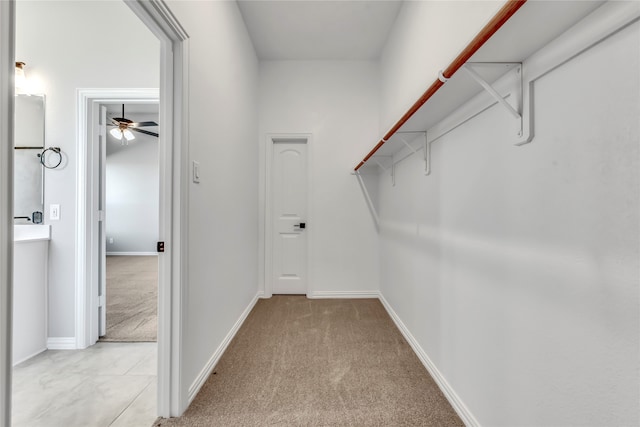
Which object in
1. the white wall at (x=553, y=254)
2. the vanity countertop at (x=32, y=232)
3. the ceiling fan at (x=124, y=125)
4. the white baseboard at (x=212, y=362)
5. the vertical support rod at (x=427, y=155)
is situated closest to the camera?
the white wall at (x=553, y=254)

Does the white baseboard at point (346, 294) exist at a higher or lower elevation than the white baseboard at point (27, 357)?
higher

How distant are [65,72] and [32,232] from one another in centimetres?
126

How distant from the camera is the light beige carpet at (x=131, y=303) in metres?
Answer: 2.36

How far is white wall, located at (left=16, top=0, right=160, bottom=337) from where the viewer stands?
7.00ft

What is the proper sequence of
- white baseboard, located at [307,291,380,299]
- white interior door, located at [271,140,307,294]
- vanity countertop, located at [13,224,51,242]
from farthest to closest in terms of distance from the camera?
white interior door, located at [271,140,307,294]
white baseboard, located at [307,291,380,299]
vanity countertop, located at [13,224,51,242]

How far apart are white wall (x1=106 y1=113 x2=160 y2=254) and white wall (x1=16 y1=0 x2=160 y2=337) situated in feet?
17.3

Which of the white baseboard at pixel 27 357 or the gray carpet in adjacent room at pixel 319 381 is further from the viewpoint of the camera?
the white baseboard at pixel 27 357

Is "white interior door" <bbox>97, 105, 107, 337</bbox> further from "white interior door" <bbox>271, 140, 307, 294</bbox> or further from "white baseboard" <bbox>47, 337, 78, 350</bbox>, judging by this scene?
"white interior door" <bbox>271, 140, 307, 294</bbox>

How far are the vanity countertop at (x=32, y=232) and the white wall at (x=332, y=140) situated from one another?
1970 millimetres

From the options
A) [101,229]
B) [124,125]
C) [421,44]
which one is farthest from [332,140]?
[124,125]

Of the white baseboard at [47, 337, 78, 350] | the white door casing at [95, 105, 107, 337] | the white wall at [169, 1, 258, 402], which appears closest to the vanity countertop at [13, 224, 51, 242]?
the white door casing at [95, 105, 107, 337]

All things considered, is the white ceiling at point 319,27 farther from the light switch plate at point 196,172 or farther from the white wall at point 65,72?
the light switch plate at point 196,172

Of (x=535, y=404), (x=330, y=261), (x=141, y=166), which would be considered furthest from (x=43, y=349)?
(x=141, y=166)

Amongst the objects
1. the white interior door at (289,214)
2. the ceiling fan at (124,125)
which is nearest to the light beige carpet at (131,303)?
the white interior door at (289,214)
